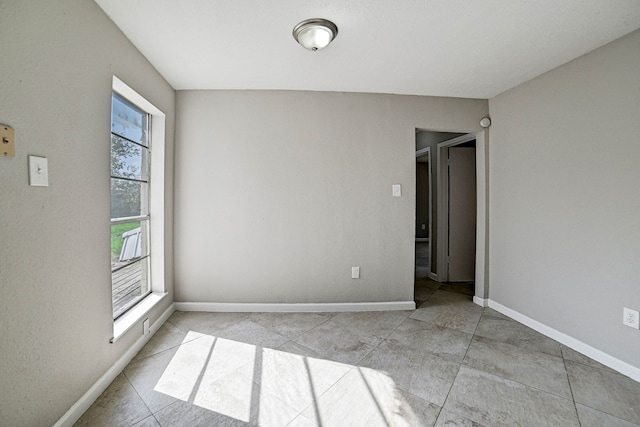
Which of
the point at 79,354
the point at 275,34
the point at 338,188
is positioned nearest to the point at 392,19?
the point at 275,34

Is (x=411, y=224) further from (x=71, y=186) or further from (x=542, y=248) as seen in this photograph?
(x=71, y=186)

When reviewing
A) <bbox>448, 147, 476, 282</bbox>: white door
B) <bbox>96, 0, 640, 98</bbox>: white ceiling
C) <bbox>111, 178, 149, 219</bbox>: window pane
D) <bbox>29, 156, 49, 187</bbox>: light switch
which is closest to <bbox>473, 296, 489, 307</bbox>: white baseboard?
<bbox>448, 147, 476, 282</bbox>: white door

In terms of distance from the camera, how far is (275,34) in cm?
187

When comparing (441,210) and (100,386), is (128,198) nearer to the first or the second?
(100,386)

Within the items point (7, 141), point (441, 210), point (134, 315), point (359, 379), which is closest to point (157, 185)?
point (134, 315)

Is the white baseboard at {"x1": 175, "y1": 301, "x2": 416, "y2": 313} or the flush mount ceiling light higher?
the flush mount ceiling light

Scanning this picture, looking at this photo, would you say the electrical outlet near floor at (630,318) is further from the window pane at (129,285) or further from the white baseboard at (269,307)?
the window pane at (129,285)

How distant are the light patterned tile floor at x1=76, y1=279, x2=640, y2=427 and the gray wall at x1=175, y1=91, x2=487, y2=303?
1.46ft

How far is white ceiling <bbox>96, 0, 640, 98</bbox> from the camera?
63.6 inches

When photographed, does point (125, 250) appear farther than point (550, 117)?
No

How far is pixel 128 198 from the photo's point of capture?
2.18m

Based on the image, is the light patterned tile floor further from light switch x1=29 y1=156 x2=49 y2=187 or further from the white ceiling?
the white ceiling

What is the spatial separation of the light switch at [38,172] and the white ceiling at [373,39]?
1065 millimetres

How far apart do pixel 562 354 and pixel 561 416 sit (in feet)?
2.79
